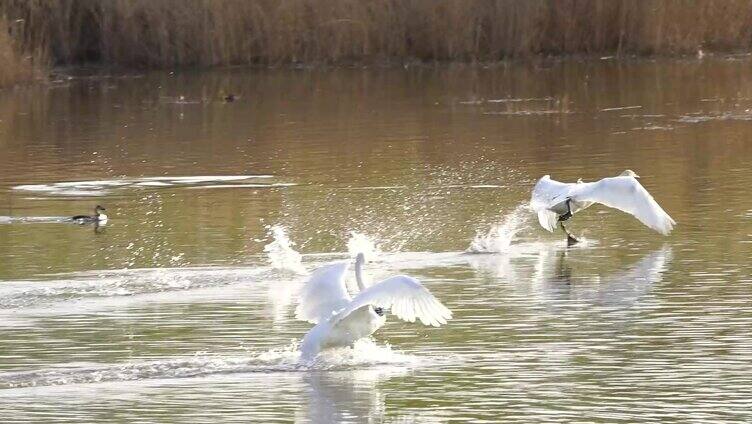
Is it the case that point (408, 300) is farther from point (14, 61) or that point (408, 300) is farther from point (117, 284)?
point (14, 61)

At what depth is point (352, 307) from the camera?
10242 millimetres

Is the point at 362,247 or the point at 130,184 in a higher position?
the point at 362,247

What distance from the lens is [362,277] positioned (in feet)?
36.0

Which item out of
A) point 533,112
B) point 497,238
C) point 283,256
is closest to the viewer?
point 283,256

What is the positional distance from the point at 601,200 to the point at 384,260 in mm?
1886

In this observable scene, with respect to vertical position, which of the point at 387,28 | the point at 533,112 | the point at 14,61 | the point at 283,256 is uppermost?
the point at 387,28

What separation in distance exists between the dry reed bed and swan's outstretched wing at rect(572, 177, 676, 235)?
62.9 feet

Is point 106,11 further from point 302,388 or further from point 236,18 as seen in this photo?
point 302,388

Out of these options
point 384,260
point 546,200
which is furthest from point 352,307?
point 546,200

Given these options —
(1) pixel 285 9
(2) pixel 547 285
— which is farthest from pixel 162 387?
(1) pixel 285 9

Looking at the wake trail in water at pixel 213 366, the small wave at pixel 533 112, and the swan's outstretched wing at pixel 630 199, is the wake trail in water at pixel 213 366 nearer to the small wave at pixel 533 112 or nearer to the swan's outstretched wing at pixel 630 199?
the swan's outstretched wing at pixel 630 199

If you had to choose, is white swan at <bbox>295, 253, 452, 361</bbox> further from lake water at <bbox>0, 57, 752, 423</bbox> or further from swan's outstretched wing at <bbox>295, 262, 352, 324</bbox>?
lake water at <bbox>0, 57, 752, 423</bbox>

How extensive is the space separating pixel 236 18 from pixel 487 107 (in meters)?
8.90

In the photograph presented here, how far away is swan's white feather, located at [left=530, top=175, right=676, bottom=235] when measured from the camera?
14047 mm
